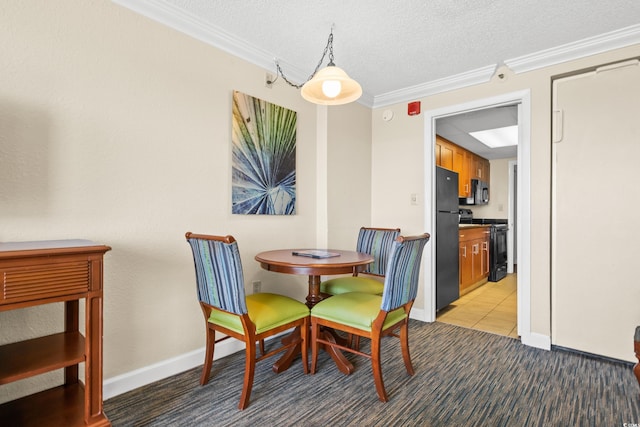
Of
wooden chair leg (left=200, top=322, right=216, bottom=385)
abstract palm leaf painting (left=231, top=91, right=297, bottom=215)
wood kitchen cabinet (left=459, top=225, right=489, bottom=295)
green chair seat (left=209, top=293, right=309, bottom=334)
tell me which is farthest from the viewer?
wood kitchen cabinet (left=459, top=225, right=489, bottom=295)

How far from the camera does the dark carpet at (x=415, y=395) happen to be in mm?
1678

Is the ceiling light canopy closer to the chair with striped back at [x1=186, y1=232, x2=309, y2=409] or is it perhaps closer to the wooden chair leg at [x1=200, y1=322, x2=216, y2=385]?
the chair with striped back at [x1=186, y1=232, x2=309, y2=409]

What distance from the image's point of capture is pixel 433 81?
313 centimetres

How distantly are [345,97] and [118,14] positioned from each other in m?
1.38

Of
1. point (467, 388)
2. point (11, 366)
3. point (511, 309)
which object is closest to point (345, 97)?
point (467, 388)

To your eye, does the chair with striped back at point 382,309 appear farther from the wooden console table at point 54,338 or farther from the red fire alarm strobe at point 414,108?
the red fire alarm strobe at point 414,108

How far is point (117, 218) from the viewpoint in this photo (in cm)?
187

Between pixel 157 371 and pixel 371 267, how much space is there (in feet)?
5.74

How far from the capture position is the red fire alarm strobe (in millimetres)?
3341

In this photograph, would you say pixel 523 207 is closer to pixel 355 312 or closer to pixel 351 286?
pixel 351 286

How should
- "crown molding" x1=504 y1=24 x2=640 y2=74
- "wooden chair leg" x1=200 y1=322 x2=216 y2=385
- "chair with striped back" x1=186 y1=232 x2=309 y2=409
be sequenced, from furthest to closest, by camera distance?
"crown molding" x1=504 y1=24 x2=640 y2=74, "wooden chair leg" x1=200 y1=322 x2=216 y2=385, "chair with striped back" x1=186 y1=232 x2=309 y2=409

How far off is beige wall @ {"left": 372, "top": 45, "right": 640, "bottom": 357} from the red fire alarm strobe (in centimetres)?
4

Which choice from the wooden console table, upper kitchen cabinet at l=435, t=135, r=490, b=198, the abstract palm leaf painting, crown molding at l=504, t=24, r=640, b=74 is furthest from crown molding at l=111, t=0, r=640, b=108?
the wooden console table

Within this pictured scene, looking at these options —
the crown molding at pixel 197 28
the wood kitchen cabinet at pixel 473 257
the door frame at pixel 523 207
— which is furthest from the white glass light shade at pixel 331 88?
the wood kitchen cabinet at pixel 473 257
